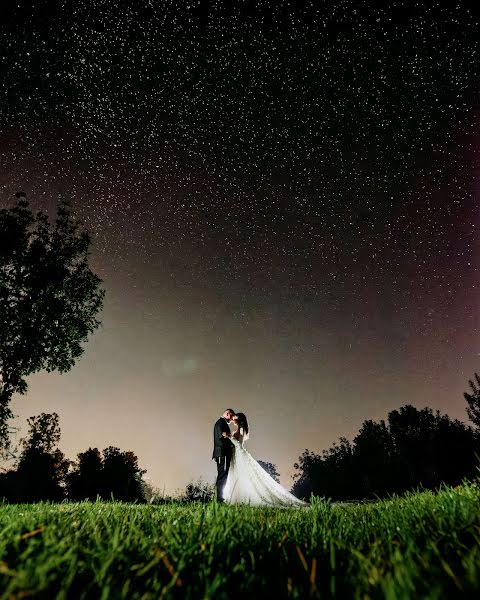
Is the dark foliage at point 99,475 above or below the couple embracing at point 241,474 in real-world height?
above

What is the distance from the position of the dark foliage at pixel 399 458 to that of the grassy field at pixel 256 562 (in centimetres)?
5270

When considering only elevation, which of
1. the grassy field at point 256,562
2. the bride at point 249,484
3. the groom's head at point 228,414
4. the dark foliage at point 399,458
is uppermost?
the dark foliage at point 399,458

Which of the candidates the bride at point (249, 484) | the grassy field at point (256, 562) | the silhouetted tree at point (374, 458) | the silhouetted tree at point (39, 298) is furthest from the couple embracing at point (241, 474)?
the silhouetted tree at point (374, 458)

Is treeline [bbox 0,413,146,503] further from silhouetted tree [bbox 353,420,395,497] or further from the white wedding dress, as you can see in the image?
silhouetted tree [bbox 353,420,395,497]

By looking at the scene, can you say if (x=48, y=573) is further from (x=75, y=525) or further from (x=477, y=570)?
(x=477, y=570)

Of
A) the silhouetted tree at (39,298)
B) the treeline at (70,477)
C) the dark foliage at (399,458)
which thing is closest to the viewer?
the silhouetted tree at (39,298)

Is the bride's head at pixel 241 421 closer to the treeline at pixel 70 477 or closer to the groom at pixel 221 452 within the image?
the groom at pixel 221 452

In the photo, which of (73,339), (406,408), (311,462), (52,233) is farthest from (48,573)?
(311,462)

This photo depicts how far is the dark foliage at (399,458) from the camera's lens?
Result: 49.0 metres

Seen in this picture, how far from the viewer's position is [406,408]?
6600 centimetres

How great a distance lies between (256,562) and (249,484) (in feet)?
33.3

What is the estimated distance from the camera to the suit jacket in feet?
31.4

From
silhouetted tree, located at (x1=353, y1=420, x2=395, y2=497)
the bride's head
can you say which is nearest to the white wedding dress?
the bride's head

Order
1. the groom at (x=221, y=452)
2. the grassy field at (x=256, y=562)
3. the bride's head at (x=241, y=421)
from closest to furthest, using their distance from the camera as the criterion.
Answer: the grassy field at (x=256, y=562)
the groom at (x=221, y=452)
the bride's head at (x=241, y=421)
